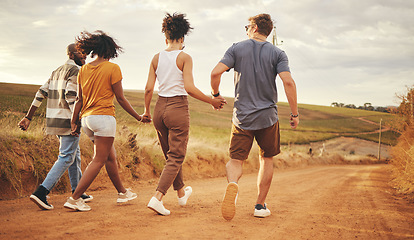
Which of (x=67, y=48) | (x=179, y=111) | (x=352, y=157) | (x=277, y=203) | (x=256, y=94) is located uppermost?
(x=67, y=48)

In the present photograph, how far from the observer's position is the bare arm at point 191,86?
4.62 metres

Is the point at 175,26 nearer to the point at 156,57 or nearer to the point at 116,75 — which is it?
the point at 156,57

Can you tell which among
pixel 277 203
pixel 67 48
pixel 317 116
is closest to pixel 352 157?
pixel 317 116

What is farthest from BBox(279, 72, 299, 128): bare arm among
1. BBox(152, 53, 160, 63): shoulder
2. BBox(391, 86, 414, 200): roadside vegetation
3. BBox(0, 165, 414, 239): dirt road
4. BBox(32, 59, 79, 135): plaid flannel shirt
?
BBox(391, 86, 414, 200): roadside vegetation

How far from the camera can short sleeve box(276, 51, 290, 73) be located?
4574 mm

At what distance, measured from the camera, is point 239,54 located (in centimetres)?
465

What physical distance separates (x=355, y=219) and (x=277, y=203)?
144cm

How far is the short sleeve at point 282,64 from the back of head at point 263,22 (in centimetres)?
42

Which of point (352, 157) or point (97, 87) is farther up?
point (97, 87)

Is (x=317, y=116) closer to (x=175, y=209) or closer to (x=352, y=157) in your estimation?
(x=352, y=157)

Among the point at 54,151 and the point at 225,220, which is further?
the point at 54,151

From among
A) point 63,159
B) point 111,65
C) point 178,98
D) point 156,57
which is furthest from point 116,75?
point 63,159

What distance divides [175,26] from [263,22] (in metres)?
1.20

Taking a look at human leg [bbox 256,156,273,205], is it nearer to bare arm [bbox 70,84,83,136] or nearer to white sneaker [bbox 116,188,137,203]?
white sneaker [bbox 116,188,137,203]
